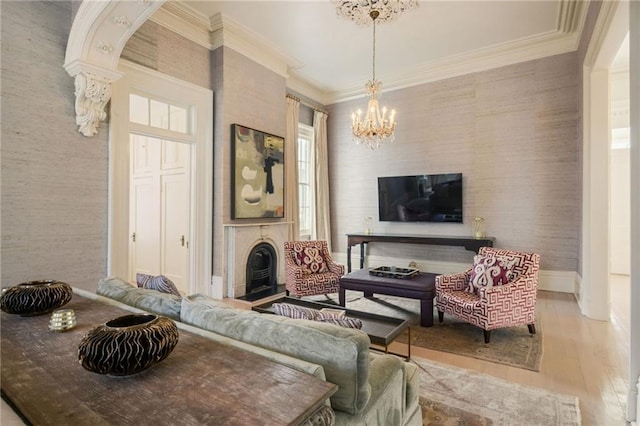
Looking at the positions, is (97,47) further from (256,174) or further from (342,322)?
(342,322)

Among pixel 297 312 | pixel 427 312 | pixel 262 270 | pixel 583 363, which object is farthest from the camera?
pixel 262 270

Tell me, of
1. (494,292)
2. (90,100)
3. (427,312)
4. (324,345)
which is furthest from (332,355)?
(90,100)

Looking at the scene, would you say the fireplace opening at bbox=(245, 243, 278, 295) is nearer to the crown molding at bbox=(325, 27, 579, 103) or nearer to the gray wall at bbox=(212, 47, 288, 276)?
the gray wall at bbox=(212, 47, 288, 276)

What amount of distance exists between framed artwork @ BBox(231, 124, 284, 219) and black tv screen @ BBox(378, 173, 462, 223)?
6.68 ft

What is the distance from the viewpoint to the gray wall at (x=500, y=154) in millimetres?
4875

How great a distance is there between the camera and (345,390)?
1177mm

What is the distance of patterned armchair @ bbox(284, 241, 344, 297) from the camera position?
14.2 ft

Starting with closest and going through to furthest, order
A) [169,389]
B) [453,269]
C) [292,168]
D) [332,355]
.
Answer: [169,389] → [332,355] → [453,269] → [292,168]

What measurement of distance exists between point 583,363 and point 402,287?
1619 millimetres

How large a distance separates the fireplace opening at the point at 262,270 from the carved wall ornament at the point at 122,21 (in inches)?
124

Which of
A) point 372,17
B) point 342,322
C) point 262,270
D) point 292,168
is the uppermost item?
point 372,17

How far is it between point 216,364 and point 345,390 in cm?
46

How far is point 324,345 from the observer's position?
1218 millimetres

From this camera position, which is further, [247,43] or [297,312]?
→ [247,43]
